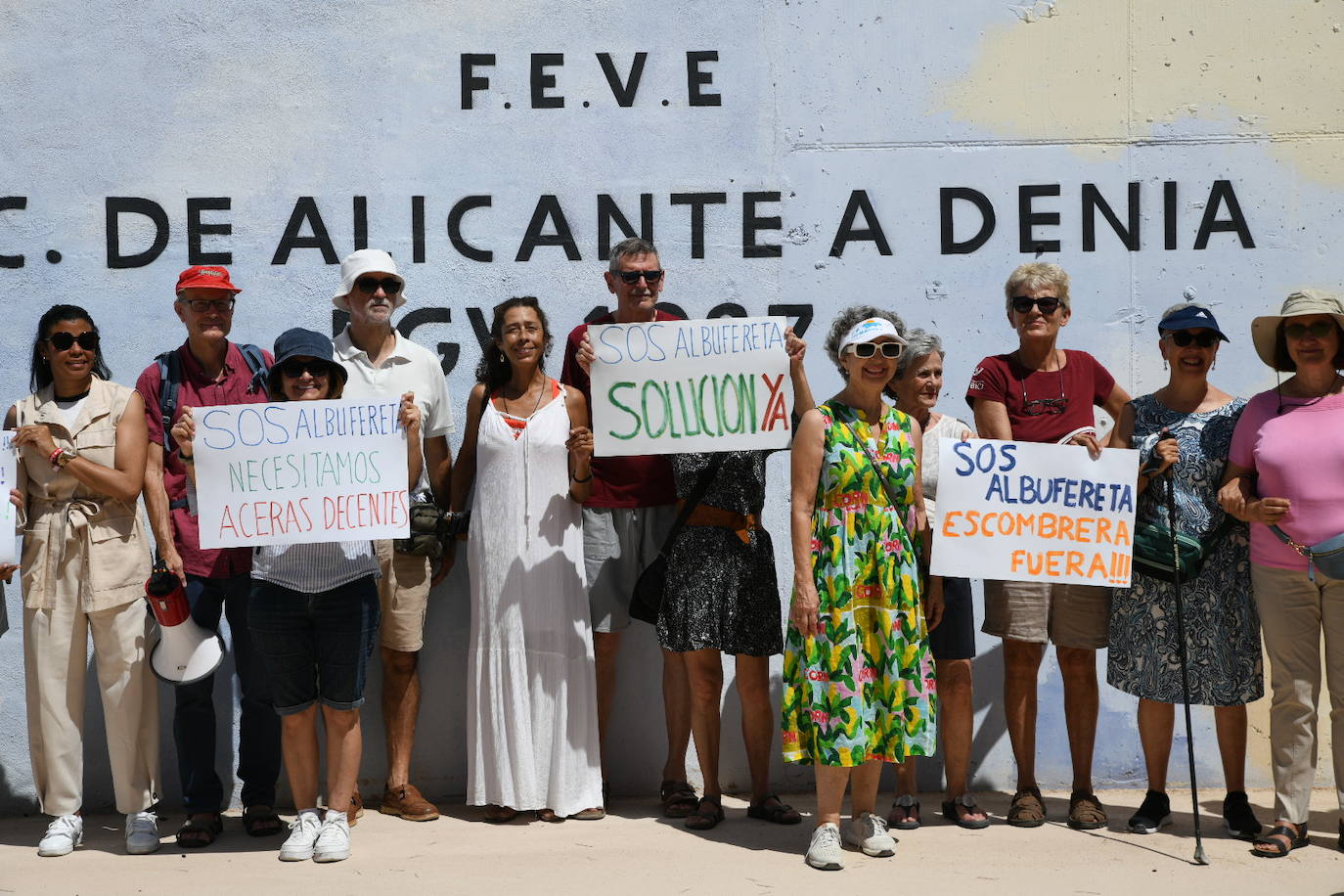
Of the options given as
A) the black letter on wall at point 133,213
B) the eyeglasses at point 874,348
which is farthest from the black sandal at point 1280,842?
the black letter on wall at point 133,213

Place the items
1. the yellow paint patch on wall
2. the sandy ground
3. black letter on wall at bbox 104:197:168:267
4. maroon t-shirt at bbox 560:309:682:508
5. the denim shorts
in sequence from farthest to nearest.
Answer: the yellow paint patch on wall → black letter on wall at bbox 104:197:168:267 → maroon t-shirt at bbox 560:309:682:508 → the denim shorts → the sandy ground

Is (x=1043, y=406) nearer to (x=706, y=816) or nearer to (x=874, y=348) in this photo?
(x=874, y=348)

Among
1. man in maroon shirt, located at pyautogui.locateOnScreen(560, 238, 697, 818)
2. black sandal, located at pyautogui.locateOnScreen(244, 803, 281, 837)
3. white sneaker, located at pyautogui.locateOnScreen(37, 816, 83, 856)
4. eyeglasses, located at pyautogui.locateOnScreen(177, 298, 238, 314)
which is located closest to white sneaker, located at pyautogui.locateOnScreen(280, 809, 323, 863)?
black sandal, located at pyautogui.locateOnScreen(244, 803, 281, 837)

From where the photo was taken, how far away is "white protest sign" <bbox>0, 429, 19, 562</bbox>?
16.9 ft

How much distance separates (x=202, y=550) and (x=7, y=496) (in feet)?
2.33

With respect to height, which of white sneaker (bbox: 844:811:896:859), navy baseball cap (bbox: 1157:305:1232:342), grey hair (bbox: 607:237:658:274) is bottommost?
white sneaker (bbox: 844:811:896:859)

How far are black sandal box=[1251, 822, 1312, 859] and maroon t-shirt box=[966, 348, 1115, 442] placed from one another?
164cm

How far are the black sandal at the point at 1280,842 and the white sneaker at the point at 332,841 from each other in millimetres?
3295

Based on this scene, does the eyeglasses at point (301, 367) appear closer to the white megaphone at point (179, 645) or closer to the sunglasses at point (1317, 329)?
the white megaphone at point (179, 645)

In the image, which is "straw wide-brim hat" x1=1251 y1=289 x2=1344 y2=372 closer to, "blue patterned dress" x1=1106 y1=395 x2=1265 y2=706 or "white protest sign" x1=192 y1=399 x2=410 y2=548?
"blue patterned dress" x1=1106 y1=395 x2=1265 y2=706

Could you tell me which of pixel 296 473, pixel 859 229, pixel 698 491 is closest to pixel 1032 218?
pixel 859 229

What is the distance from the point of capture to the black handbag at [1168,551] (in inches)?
204

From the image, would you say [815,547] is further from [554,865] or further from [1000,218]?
[1000,218]

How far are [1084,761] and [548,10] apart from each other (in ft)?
12.8
